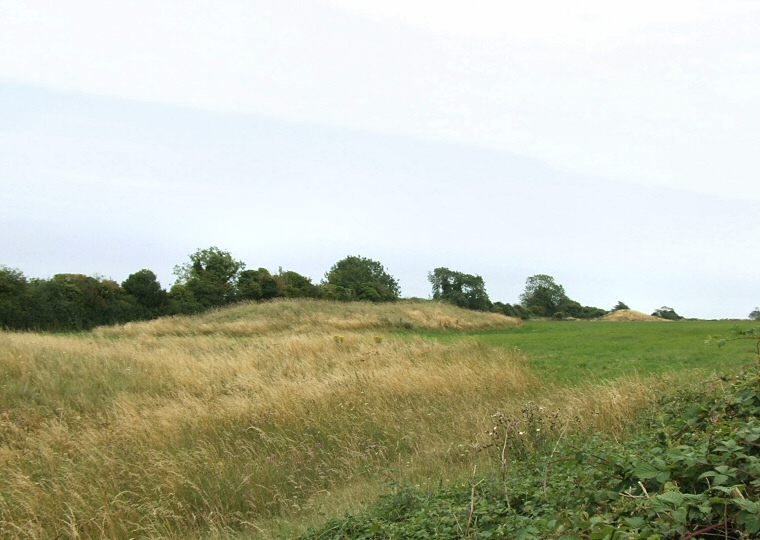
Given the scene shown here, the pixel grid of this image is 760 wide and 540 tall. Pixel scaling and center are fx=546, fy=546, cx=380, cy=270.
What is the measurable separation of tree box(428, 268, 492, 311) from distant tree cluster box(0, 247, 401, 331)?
9911 mm

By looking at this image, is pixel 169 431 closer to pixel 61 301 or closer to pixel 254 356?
pixel 254 356

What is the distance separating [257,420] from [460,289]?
5709 cm

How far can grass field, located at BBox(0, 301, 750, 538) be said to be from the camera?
5.51 meters

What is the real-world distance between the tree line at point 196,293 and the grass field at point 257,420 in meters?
16.0

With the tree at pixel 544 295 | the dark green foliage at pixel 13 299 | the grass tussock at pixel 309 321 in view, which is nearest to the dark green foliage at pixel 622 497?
the grass tussock at pixel 309 321

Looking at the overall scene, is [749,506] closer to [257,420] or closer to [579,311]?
[257,420]

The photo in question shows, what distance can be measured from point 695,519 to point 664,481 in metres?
0.23

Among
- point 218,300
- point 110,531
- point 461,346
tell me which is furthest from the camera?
point 218,300

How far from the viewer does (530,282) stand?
81250 mm

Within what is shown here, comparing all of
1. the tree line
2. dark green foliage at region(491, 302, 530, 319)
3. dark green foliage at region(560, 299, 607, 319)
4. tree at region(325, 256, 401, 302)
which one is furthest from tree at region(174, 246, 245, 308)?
dark green foliage at region(560, 299, 607, 319)

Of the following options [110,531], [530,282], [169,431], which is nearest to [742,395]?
[110,531]

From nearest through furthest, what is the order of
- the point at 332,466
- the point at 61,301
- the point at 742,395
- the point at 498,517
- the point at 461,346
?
the point at 498,517, the point at 742,395, the point at 332,466, the point at 461,346, the point at 61,301

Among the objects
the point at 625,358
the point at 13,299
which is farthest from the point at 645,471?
the point at 13,299

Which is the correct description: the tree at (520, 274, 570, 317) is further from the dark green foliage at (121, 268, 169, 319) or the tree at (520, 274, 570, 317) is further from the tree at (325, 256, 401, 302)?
the dark green foliage at (121, 268, 169, 319)
